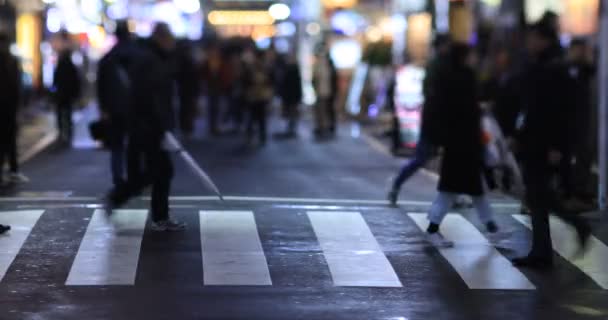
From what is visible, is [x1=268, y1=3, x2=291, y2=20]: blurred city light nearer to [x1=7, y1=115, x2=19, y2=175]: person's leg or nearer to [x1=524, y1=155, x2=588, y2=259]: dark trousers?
[x1=7, y1=115, x2=19, y2=175]: person's leg

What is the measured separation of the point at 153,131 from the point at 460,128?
2.71 metres

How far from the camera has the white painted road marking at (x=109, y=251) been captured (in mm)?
9672

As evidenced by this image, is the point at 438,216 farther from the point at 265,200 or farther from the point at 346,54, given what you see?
the point at 346,54

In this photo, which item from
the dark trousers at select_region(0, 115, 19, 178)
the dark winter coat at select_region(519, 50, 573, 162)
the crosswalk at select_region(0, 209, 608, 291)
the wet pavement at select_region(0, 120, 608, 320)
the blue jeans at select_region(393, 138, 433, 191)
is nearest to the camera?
the wet pavement at select_region(0, 120, 608, 320)

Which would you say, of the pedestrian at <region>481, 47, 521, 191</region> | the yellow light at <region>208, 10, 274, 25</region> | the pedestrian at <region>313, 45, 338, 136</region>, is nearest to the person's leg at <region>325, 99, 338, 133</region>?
the pedestrian at <region>313, 45, 338, 136</region>

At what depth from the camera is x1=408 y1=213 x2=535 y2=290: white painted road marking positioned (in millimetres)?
9836

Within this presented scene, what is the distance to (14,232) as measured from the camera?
11.7 meters

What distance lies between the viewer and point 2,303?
8680 millimetres

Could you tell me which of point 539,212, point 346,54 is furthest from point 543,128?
point 346,54

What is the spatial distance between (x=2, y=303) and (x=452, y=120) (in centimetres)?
439

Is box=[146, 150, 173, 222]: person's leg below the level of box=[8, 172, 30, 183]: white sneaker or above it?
above

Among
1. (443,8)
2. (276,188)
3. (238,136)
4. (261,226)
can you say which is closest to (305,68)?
(443,8)

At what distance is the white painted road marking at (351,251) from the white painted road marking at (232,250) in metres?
0.57

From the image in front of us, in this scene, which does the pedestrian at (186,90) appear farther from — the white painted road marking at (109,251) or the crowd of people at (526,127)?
the crowd of people at (526,127)
